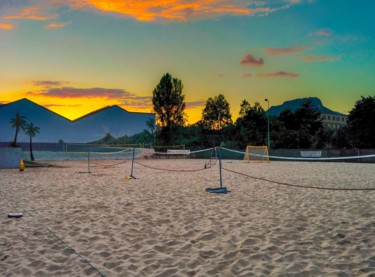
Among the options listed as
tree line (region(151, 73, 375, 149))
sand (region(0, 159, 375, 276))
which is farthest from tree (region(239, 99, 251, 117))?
sand (region(0, 159, 375, 276))

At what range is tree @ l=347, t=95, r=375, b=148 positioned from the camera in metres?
56.3

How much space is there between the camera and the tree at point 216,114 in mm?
91088

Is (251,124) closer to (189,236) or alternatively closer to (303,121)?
(303,121)

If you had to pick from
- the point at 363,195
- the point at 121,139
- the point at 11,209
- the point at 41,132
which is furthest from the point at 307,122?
the point at 11,209

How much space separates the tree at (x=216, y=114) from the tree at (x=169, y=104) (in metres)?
21.1

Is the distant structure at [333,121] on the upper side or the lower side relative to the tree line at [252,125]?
upper

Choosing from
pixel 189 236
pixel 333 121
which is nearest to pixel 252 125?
pixel 189 236

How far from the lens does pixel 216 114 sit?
91.1m

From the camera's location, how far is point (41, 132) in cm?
8094

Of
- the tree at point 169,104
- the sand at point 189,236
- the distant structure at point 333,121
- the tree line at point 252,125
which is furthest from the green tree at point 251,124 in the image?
Answer: the distant structure at point 333,121

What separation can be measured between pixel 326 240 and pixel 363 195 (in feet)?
19.1

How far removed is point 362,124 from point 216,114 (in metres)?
39.4

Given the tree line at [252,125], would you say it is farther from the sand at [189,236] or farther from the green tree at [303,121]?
the sand at [189,236]

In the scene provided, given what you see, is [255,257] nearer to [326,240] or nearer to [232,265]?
[232,265]
